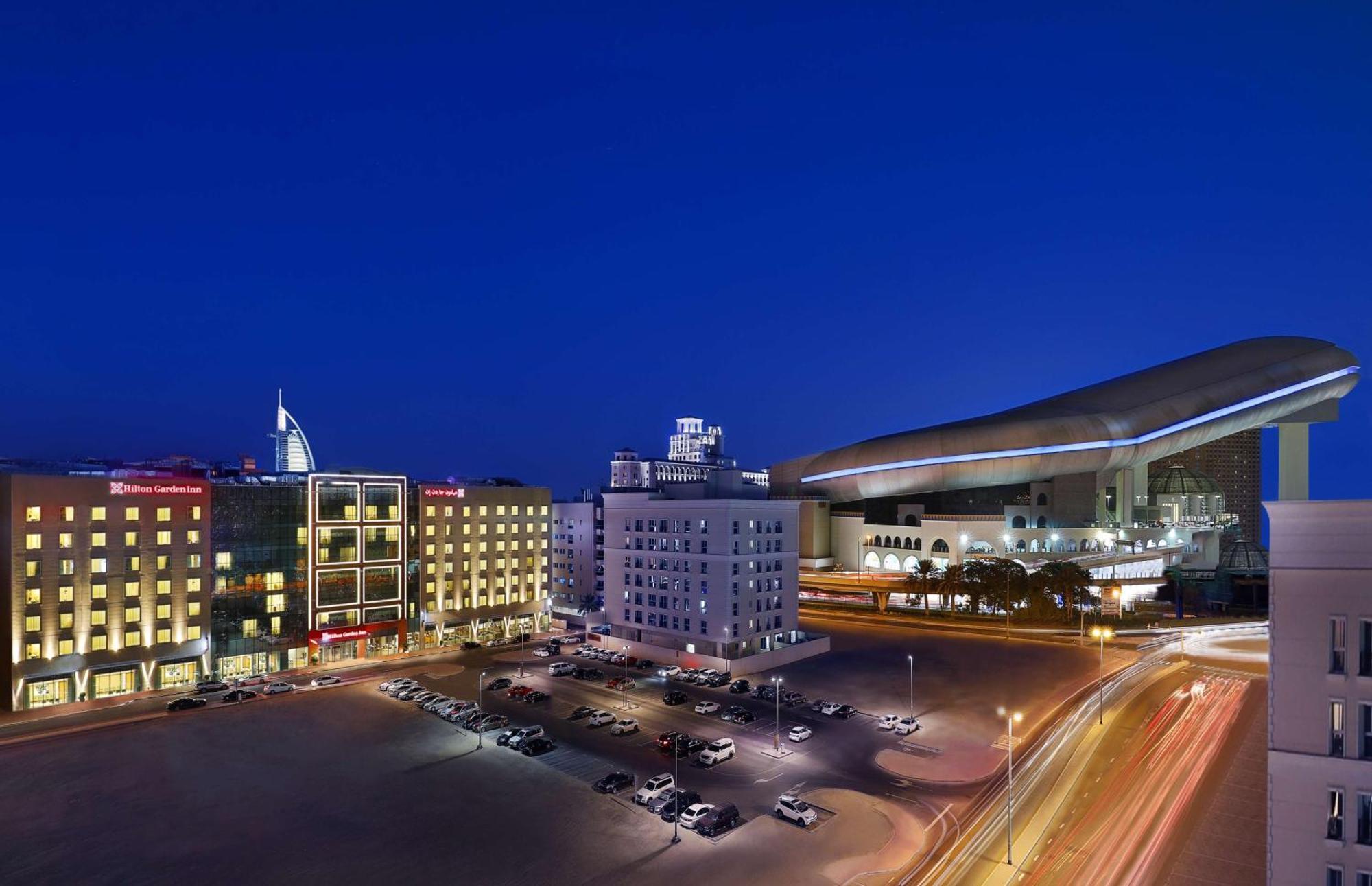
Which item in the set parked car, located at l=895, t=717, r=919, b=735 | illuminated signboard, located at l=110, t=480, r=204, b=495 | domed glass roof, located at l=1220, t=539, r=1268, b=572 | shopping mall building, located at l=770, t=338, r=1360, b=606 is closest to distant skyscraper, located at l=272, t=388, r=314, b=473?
illuminated signboard, located at l=110, t=480, r=204, b=495

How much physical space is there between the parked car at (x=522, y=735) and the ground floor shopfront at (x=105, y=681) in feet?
124

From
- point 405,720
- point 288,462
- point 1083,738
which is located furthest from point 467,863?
point 288,462

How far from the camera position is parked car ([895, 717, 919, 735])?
163 ft

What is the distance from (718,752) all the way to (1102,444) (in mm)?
96775

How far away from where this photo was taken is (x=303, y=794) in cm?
4066

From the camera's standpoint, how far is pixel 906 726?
50.0m

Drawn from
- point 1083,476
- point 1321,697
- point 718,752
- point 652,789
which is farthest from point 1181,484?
point 652,789

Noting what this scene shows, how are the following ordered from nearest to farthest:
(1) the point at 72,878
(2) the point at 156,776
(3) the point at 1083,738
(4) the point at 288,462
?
(1) the point at 72,878 < (2) the point at 156,776 < (3) the point at 1083,738 < (4) the point at 288,462

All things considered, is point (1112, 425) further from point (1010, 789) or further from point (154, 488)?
point (154, 488)

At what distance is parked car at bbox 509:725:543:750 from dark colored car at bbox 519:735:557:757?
242 millimetres

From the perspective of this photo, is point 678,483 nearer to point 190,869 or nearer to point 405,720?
point 405,720

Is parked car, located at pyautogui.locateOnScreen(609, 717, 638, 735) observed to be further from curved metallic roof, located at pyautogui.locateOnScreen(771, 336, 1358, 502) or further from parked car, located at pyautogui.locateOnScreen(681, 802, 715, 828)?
curved metallic roof, located at pyautogui.locateOnScreen(771, 336, 1358, 502)

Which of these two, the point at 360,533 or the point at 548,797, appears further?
the point at 360,533

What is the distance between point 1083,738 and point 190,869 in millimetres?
52507
